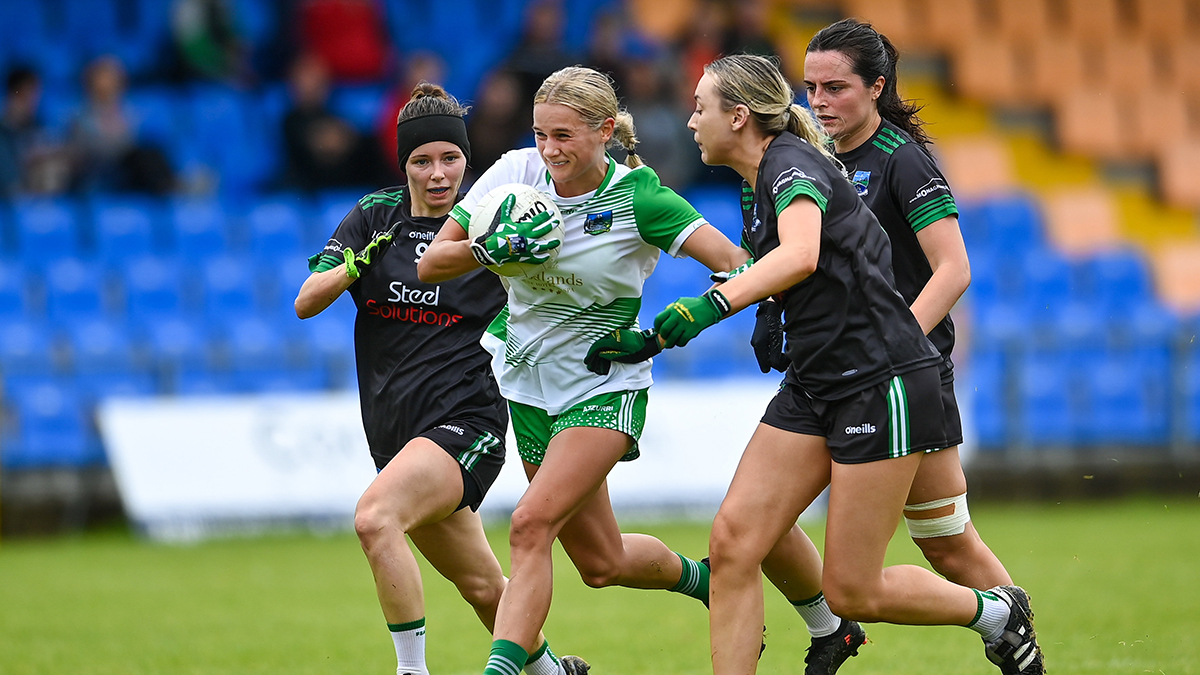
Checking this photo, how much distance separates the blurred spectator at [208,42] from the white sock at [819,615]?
10.1 meters

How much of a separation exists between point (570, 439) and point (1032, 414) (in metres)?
7.97

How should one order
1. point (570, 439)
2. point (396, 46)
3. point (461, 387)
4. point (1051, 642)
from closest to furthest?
A: point (570, 439) < point (461, 387) < point (1051, 642) < point (396, 46)

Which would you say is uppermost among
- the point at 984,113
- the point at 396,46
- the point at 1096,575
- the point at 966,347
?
the point at 396,46

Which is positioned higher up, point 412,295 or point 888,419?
point 412,295

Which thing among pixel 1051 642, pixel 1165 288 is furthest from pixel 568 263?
pixel 1165 288

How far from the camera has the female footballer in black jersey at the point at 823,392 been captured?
440 centimetres

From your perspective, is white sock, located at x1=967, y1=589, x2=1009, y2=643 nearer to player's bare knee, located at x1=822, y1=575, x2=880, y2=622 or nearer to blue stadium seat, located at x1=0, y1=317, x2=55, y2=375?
player's bare knee, located at x1=822, y1=575, x2=880, y2=622

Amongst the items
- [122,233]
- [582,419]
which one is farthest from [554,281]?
[122,233]

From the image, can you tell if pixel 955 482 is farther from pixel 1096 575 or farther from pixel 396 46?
pixel 396 46

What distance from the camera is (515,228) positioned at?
14.8ft

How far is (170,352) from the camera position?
10.8m

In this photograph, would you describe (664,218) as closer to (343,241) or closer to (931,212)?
(931,212)

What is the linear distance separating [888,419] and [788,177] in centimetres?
84

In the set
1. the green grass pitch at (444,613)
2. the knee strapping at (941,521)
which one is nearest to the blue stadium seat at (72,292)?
the green grass pitch at (444,613)
